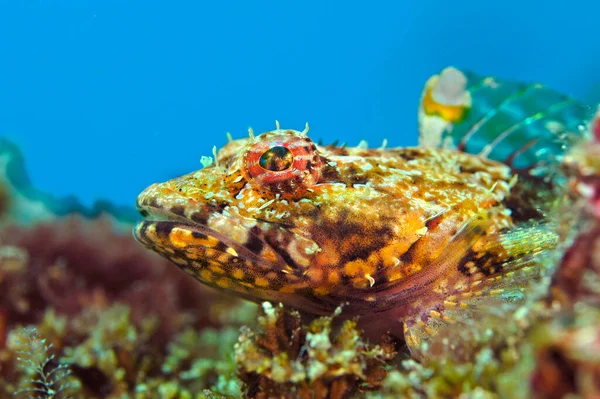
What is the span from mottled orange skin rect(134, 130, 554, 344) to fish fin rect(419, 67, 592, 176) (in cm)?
169

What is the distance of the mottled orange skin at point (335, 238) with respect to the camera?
2.87 meters

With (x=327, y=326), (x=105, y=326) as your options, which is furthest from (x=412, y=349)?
(x=105, y=326)

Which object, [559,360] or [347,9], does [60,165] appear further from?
[559,360]

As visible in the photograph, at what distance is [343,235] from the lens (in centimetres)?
293

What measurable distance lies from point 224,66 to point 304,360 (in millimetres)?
14133

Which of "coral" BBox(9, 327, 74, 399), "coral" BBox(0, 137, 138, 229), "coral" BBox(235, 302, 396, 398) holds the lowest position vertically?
"coral" BBox(235, 302, 396, 398)

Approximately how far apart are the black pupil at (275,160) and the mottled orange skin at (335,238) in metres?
0.09

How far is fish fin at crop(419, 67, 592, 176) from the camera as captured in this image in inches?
183

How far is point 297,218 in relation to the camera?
293 cm

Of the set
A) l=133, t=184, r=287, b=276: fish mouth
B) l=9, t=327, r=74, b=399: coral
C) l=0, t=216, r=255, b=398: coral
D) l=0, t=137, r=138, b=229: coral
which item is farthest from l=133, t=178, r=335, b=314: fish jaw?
l=0, t=137, r=138, b=229: coral

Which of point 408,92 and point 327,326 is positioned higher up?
point 408,92

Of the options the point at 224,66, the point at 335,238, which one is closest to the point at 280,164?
the point at 335,238

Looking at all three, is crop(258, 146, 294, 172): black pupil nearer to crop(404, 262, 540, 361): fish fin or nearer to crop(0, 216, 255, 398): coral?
crop(404, 262, 540, 361): fish fin

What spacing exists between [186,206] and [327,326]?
125 cm
